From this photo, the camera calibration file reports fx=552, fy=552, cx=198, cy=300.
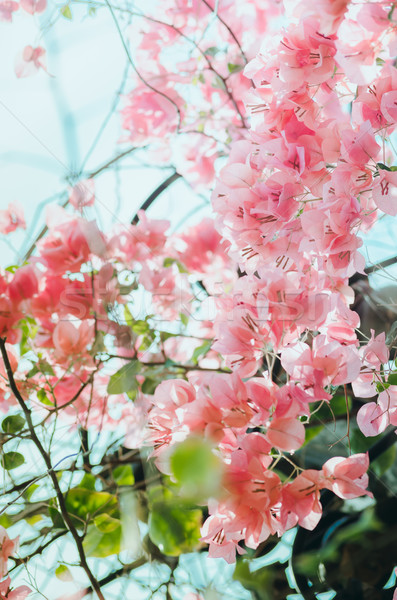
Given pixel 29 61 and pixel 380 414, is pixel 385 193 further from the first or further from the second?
pixel 29 61

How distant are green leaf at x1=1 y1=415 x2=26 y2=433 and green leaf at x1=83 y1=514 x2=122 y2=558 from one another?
11 cm

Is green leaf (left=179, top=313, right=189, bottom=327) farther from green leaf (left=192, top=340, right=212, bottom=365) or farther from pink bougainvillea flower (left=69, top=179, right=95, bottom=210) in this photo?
pink bougainvillea flower (left=69, top=179, right=95, bottom=210)

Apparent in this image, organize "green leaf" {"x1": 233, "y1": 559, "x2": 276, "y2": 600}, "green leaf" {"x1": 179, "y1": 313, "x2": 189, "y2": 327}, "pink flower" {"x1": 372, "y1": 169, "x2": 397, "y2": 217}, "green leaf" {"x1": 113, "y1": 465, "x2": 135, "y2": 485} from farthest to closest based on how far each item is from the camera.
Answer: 1. "green leaf" {"x1": 179, "y1": 313, "x2": 189, "y2": 327}
2. "green leaf" {"x1": 113, "y1": 465, "x2": 135, "y2": 485}
3. "green leaf" {"x1": 233, "y1": 559, "x2": 276, "y2": 600}
4. "pink flower" {"x1": 372, "y1": 169, "x2": 397, "y2": 217}

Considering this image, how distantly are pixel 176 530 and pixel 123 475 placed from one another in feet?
0.30

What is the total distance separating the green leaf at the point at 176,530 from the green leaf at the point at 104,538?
0.12ft

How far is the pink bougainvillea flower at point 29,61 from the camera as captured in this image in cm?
62

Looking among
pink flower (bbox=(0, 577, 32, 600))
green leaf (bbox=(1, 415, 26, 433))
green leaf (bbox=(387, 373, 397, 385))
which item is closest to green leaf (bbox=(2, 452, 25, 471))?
green leaf (bbox=(1, 415, 26, 433))

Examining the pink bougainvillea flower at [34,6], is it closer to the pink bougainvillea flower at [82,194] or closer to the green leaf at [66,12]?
the green leaf at [66,12]

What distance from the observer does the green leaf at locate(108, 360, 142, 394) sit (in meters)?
0.59

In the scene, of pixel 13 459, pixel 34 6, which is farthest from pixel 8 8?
pixel 13 459

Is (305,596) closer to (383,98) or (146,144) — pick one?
(383,98)

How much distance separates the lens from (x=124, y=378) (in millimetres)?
589

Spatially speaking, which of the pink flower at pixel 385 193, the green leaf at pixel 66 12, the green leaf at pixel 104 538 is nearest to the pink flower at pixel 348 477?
the pink flower at pixel 385 193

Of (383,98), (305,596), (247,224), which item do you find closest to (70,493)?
(305,596)
